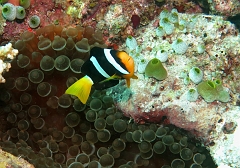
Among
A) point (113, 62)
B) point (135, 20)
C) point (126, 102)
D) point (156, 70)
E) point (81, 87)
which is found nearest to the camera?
point (113, 62)

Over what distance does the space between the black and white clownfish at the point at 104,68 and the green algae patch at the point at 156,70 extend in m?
0.53

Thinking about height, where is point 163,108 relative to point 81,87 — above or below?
below

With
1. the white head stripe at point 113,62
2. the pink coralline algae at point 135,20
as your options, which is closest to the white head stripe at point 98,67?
the white head stripe at point 113,62

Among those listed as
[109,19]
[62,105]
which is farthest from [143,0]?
[62,105]

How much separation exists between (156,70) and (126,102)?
0.45 meters

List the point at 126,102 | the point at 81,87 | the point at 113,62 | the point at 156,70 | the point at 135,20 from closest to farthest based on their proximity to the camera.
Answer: the point at 113,62
the point at 81,87
the point at 156,70
the point at 126,102
the point at 135,20

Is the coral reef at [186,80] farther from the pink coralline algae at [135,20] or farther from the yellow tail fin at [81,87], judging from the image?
the yellow tail fin at [81,87]

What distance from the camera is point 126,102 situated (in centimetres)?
265

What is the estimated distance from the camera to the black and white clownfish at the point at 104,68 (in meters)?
1.92

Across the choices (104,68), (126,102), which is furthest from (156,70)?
(104,68)

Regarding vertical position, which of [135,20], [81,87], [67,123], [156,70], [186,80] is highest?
[135,20]

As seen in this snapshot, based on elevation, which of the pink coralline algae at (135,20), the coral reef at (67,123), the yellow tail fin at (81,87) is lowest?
the coral reef at (67,123)

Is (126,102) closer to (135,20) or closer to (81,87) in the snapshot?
(81,87)

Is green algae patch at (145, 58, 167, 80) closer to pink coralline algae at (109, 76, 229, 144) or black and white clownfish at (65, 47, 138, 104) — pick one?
pink coralline algae at (109, 76, 229, 144)
